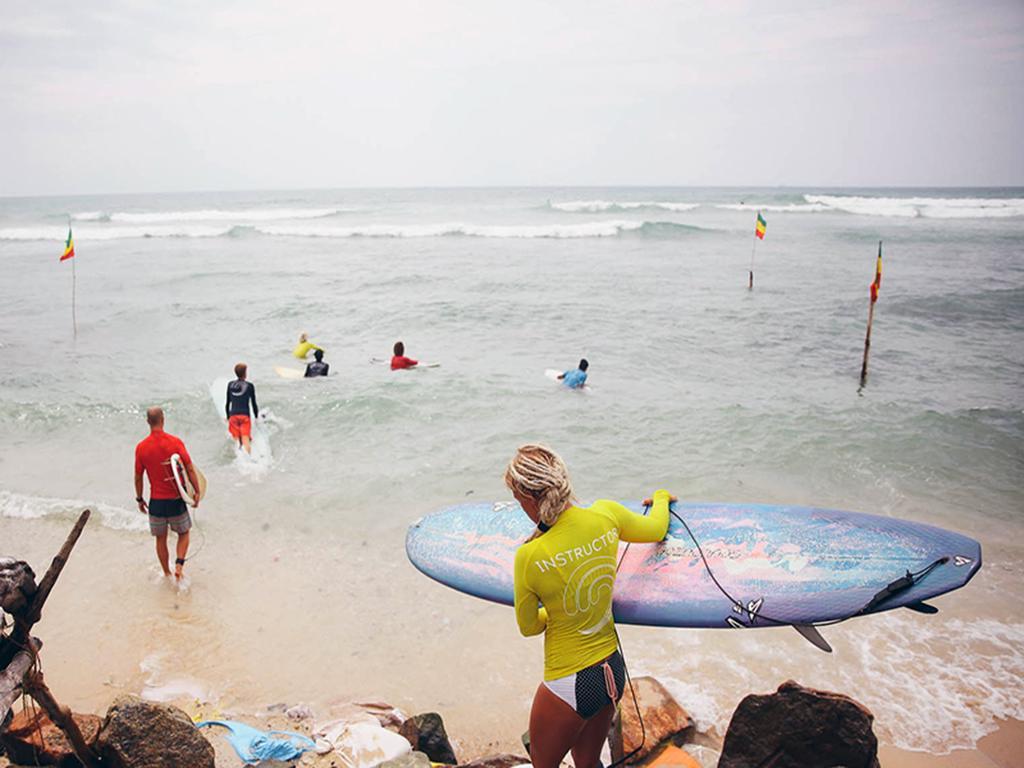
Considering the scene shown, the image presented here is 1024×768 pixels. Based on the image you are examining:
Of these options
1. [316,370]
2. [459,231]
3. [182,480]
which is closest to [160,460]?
[182,480]

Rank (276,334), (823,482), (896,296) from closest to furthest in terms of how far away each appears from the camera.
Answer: (823,482), (276,334), (896,296)

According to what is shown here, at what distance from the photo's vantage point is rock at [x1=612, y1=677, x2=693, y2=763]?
154 inches

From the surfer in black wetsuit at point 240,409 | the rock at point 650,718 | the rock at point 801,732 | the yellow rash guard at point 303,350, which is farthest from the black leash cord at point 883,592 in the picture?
the yellow rash guard at point 303,350

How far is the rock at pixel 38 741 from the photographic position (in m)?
3.42

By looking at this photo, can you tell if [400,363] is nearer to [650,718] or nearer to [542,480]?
[650,718]

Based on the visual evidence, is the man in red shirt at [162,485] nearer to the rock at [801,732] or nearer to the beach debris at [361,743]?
the beach debris at [361,743]

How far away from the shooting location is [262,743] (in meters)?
3.81

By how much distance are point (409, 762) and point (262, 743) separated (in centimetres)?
92

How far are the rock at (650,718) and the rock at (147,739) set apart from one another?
92.9 inches

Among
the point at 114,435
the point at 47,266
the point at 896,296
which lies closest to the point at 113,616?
the point at 114,435

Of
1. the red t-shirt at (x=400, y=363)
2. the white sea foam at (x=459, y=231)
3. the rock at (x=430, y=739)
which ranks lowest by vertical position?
the rock at (x=430, y=739)

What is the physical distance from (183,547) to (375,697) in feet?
8.28

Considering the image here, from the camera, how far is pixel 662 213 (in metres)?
53.4

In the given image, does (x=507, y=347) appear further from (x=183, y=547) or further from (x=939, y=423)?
(x=183, y=547)
